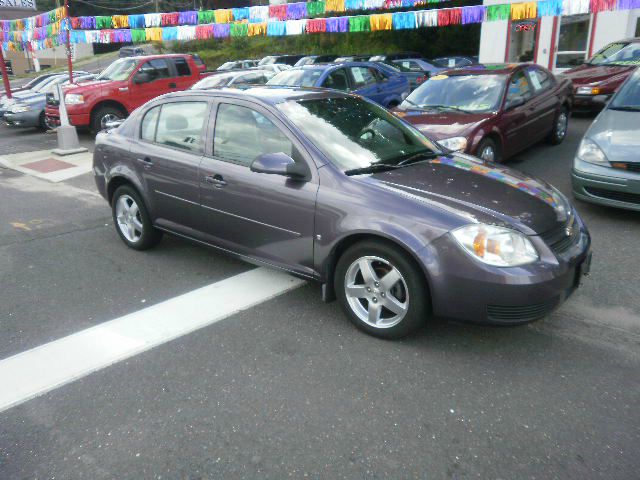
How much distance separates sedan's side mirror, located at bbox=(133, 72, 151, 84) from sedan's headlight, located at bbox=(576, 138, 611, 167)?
1008 cm

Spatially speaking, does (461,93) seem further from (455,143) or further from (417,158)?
(417,158)

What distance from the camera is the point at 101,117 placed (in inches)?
471

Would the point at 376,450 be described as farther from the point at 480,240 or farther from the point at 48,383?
the point at 48,383

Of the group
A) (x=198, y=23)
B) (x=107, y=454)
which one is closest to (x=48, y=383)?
(x=107, y=454)

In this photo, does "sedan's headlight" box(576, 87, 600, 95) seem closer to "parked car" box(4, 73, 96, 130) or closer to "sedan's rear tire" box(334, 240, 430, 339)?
"sedan's rear tire" box(334, 240, 430, 339)

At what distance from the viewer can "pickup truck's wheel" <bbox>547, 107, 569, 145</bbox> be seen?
8984 mm

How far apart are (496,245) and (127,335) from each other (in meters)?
2.50

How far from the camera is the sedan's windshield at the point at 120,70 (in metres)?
12.5

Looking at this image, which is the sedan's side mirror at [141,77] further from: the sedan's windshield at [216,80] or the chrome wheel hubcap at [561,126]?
the chrome wheel hubcap at [561,126]

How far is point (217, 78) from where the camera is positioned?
13227 mm

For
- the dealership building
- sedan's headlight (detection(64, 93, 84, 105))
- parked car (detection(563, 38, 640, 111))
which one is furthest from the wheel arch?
the dealership building

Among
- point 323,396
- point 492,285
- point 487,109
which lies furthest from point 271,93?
point 487,109

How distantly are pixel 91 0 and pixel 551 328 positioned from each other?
63.5 m

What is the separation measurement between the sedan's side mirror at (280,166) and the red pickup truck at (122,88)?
919 cm
